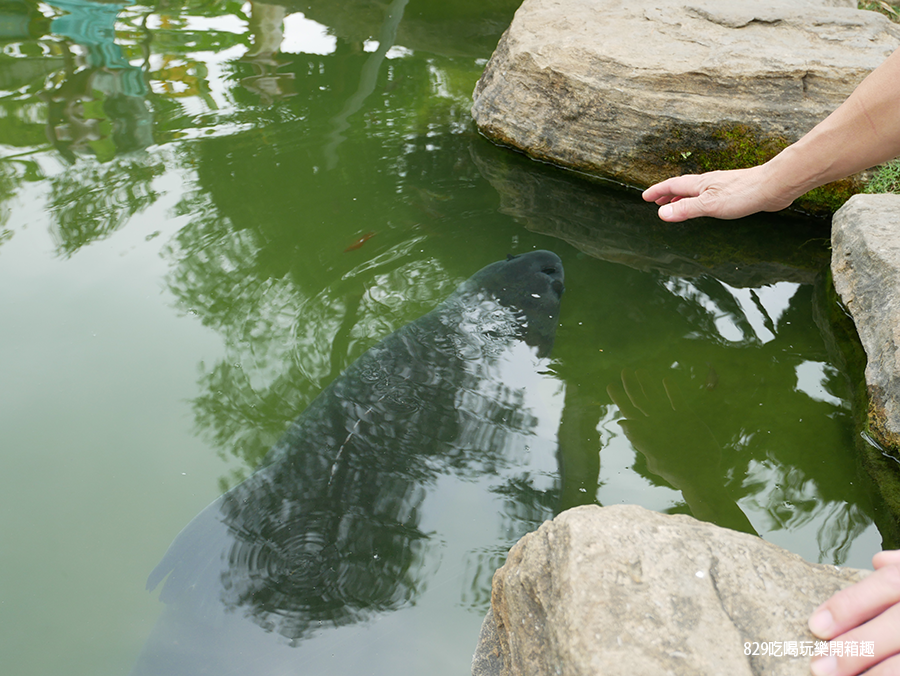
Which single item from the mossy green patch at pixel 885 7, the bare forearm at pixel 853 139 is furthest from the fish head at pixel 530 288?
the mossy green patch at pixel 885 7

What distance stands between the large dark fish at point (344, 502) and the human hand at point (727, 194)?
Answer: 44.3 inches

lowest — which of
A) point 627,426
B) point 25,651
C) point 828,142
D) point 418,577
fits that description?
point 25,651

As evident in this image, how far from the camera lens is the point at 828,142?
2207mm

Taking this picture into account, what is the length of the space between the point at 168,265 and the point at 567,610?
11.3 feet

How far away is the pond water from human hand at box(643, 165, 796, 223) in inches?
41.0

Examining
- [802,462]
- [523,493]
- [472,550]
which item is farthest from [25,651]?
[802,462]

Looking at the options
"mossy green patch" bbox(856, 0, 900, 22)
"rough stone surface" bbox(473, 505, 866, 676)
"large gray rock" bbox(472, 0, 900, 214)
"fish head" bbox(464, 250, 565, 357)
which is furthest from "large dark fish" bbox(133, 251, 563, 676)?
"mossy green patch" bbox(856, 0, 900, 22)

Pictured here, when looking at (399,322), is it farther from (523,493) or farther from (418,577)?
(418,577)

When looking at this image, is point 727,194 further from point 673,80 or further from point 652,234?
point 673,80

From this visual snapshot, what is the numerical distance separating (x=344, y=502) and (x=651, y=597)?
60.6 inches

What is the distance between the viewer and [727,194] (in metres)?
2.55

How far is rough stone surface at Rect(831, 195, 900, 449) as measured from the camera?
112 inches

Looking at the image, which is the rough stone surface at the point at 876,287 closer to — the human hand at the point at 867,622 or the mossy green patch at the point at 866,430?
the mossy green patch at the point at 866,430

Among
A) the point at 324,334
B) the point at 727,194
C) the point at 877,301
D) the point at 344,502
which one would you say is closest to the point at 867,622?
the point at 727,194
